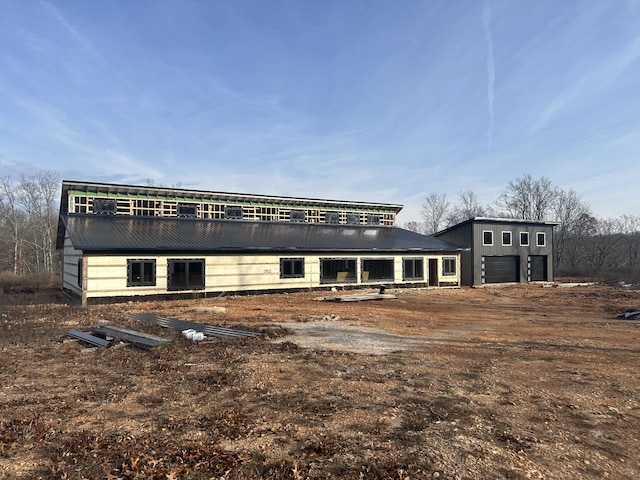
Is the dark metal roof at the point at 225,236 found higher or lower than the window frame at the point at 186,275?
higher

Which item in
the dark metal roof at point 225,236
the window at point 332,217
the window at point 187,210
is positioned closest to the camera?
the dark metal roof at point 225,236

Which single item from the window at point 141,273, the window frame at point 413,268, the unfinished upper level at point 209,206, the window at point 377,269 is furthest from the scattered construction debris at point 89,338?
the window frame at point 413,268

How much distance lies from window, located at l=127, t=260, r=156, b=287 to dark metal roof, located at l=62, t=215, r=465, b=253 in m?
0.71

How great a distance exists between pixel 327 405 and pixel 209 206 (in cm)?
2477

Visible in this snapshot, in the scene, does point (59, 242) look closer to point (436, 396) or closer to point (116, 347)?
point (116, 347)

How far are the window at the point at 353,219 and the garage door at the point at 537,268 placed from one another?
52.6 feet

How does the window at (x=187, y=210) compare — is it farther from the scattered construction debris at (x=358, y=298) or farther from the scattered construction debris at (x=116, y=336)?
the scattered construction debris at (x=116, y=336)

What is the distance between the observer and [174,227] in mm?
25688

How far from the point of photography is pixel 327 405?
20.1ft

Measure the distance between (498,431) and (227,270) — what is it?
64.6 ft

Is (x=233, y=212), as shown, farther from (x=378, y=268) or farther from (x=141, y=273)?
(x=378, y=268)

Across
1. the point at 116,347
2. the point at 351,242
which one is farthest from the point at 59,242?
the point at 116,347

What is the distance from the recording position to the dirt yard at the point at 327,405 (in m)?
4.39

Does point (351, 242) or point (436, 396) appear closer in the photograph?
point (436, 396)
